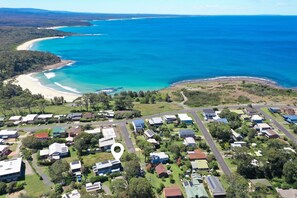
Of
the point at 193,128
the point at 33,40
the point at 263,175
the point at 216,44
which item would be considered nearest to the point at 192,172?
the point at 263,175

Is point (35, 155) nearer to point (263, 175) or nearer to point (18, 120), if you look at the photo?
point (18, 120)

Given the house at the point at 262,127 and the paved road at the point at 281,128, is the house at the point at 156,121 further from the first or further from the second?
the paved road at the point at 281,128

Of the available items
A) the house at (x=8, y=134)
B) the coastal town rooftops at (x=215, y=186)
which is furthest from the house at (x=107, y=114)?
the coastal town rooftops at (x=215, y=186)

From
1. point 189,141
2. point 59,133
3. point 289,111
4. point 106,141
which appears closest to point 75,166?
point 106,141

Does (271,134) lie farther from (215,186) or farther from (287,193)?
(215,186)

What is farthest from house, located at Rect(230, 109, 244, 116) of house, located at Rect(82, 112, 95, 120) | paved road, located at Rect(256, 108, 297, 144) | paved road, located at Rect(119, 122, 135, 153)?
house, located at Rect(82, 112, 95, 120)

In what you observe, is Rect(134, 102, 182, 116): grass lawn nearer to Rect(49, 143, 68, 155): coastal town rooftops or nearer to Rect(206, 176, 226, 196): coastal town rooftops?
Rect(49, 143, 68, 155): coastal town rooftops
